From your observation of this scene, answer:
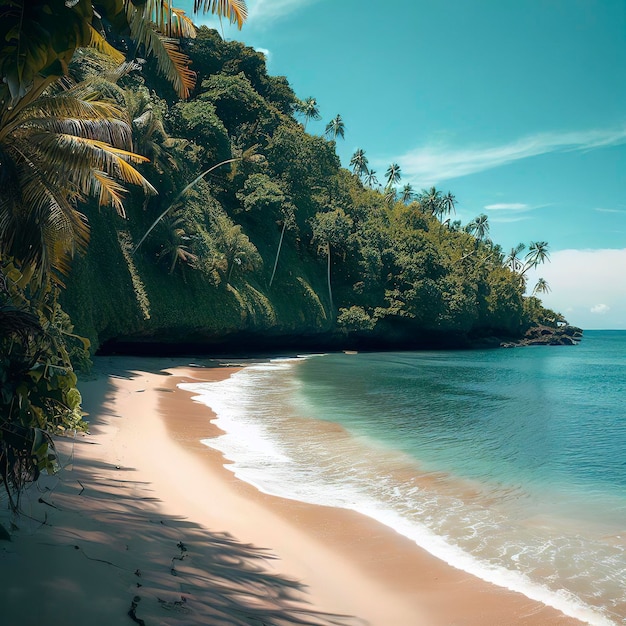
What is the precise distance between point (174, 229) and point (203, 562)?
22.3 metres

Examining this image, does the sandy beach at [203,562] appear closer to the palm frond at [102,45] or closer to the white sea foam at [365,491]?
the white sea foam at [365,491]

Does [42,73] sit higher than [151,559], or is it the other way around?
[42,73]

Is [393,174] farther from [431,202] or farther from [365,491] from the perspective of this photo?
[365,491]

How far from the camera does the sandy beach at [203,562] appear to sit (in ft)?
10.3

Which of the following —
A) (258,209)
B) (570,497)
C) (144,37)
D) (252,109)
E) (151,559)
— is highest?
→ (252,109)

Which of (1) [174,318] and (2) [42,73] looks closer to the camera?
(2) [42,73]

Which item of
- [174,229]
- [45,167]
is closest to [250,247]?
[174,229]

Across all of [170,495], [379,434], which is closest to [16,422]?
[170,495]

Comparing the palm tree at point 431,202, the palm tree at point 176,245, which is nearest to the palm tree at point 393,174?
the palm tree at point 431,202

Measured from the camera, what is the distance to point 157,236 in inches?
987

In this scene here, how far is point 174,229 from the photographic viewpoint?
2495 cm

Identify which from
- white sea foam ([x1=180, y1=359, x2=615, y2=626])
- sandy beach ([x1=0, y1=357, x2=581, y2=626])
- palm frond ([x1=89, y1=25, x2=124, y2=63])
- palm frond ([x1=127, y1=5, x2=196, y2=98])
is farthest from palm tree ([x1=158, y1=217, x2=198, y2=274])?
A: palm frond ([x1=127, y1=5, x2=196, y2=98])

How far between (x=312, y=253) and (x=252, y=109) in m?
11.9

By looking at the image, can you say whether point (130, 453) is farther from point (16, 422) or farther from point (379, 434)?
point (379, 434)
